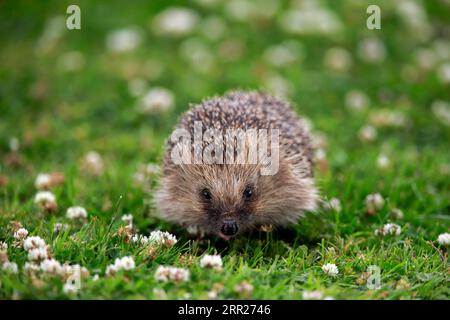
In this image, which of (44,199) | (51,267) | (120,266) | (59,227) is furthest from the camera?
(44,199)

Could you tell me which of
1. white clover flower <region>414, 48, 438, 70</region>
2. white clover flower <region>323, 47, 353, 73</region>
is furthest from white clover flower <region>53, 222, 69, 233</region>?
white clover flower <region>414, 48, 438, 70</region>

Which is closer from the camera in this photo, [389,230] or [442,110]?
[389,230]

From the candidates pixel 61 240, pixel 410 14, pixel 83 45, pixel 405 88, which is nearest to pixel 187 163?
pixel 61 240

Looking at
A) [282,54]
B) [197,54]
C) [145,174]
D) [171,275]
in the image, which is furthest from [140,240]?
[282,54]

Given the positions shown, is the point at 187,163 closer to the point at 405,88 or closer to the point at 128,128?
the point at 128,128

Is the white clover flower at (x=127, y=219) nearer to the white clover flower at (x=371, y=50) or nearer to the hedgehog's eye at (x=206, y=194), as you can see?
the hedgehog's eye at (x=206, y=194)

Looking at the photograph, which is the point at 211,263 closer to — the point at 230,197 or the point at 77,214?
the point at 230,197
